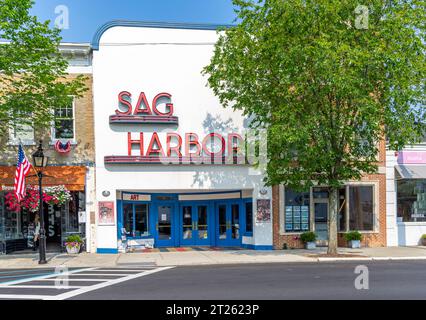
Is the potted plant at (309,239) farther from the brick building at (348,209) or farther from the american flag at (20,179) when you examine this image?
the american flag at (20,179)

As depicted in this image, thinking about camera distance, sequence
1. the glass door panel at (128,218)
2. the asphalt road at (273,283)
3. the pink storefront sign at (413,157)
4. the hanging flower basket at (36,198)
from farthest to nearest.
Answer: the pink storefront sign at (413,157) < the glass door panel at (128,218) < the hanging flower basket at (36,198) < the asphalt road at (273,283)

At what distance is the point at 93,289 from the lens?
36.9 ft

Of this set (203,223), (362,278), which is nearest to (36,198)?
(203,223)

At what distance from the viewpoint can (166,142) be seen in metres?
21.0

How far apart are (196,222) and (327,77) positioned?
10.3 metres

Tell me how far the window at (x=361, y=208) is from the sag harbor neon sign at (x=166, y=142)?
5684mm

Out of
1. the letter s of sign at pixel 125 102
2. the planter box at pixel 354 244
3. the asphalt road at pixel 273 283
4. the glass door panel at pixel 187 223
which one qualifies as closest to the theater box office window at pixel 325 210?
the planter box at pixel 354 244

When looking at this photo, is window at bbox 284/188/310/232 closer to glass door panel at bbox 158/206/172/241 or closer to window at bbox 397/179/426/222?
window at bbox 397/179/426/222

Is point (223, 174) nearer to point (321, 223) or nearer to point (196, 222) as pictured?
point (196, 222)

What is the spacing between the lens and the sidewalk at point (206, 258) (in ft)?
56.4

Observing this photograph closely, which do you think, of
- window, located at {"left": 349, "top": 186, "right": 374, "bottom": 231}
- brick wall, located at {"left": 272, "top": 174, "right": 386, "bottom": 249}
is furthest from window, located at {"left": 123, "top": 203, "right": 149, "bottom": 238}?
window, located at {"left": 349, "top": 186, "right": 374, "bottom": 231}

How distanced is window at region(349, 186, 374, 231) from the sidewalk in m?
1.80

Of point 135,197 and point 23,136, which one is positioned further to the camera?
point 135,197

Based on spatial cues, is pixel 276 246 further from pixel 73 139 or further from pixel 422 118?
pixel 73 139
